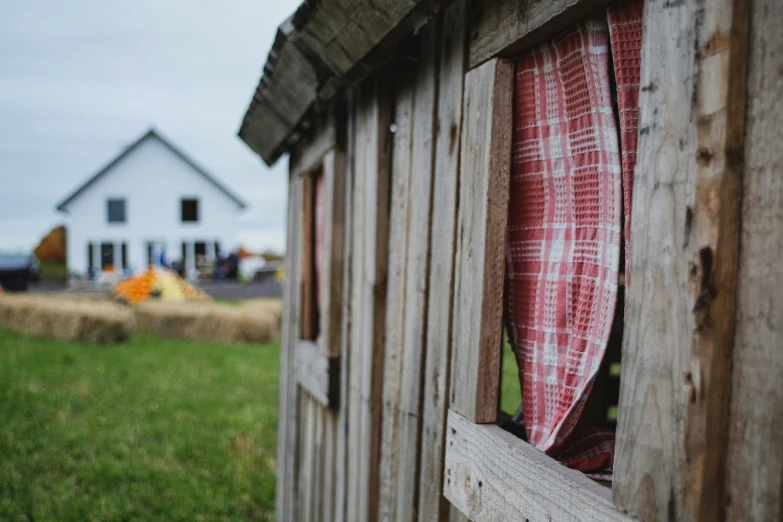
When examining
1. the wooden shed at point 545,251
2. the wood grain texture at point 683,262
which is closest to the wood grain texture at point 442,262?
the wooden shed at point 545,251

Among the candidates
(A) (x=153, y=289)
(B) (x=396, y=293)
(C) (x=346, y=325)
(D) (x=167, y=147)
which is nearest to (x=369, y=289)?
(B) (x=396, y=293)

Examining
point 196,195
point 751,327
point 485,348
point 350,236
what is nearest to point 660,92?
point 751,327

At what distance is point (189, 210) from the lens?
98.9 feet

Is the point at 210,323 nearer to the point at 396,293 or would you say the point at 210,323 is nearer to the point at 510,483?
the point at 396,293

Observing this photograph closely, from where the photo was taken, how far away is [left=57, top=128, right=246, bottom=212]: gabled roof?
2809 cm

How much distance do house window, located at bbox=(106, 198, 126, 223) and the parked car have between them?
5.57m

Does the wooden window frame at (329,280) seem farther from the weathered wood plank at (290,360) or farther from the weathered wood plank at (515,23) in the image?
the weathered wood plank at (515,23)

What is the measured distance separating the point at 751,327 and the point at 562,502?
0.54 metres

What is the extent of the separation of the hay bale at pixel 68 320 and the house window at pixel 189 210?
16.9 meters

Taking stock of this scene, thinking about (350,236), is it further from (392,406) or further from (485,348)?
(485,348)

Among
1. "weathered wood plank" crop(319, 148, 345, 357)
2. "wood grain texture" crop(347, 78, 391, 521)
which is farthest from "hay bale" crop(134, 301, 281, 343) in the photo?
"wood grain texture" crop(347, 78, 391, 521)

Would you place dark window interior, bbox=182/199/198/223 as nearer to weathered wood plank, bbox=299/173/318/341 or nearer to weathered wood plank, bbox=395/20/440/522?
weathered wood plank, bbox=299/173/318/341

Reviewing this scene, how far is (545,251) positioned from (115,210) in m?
30.6

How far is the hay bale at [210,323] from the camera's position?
43.0 feet
